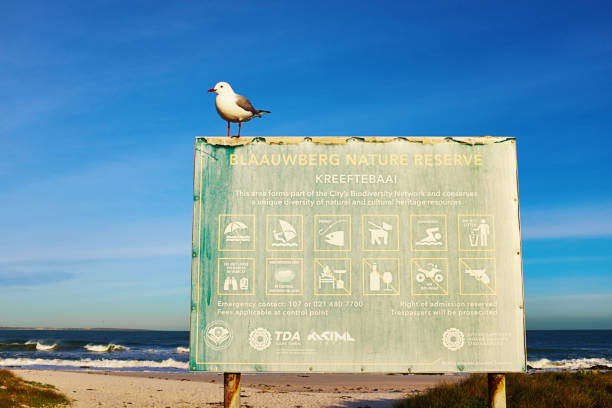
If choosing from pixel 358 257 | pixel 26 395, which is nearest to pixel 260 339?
pixel 358 257

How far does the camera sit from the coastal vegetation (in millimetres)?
15234

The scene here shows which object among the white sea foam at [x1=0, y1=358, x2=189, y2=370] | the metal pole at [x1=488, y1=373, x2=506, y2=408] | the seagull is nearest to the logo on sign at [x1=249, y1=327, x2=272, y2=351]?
the seagull

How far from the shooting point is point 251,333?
18.8ft

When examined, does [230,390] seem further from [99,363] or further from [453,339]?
[99,363]

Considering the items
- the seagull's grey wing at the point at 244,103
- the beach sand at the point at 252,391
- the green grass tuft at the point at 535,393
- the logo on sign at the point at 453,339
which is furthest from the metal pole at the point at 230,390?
the beach sand at the point at 252,391

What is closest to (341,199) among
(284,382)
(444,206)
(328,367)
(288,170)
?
(288,170)

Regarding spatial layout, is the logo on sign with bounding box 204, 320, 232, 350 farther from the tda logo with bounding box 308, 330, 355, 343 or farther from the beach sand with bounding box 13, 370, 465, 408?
the beach sand with bounding box 13, 370, 465, 408

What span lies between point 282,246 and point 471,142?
275 cm

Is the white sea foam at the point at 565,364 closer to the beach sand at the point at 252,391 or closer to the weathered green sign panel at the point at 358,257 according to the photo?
the beach sand at the point at 252,391

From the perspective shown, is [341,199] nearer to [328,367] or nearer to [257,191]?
[257,191]

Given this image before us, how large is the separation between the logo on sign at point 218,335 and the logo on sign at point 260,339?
273 mm

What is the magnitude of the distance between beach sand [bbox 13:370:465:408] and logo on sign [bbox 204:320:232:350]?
1040 centimetres

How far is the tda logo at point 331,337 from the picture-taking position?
5691 millimetres

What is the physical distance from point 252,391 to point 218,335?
18062 millimetres
